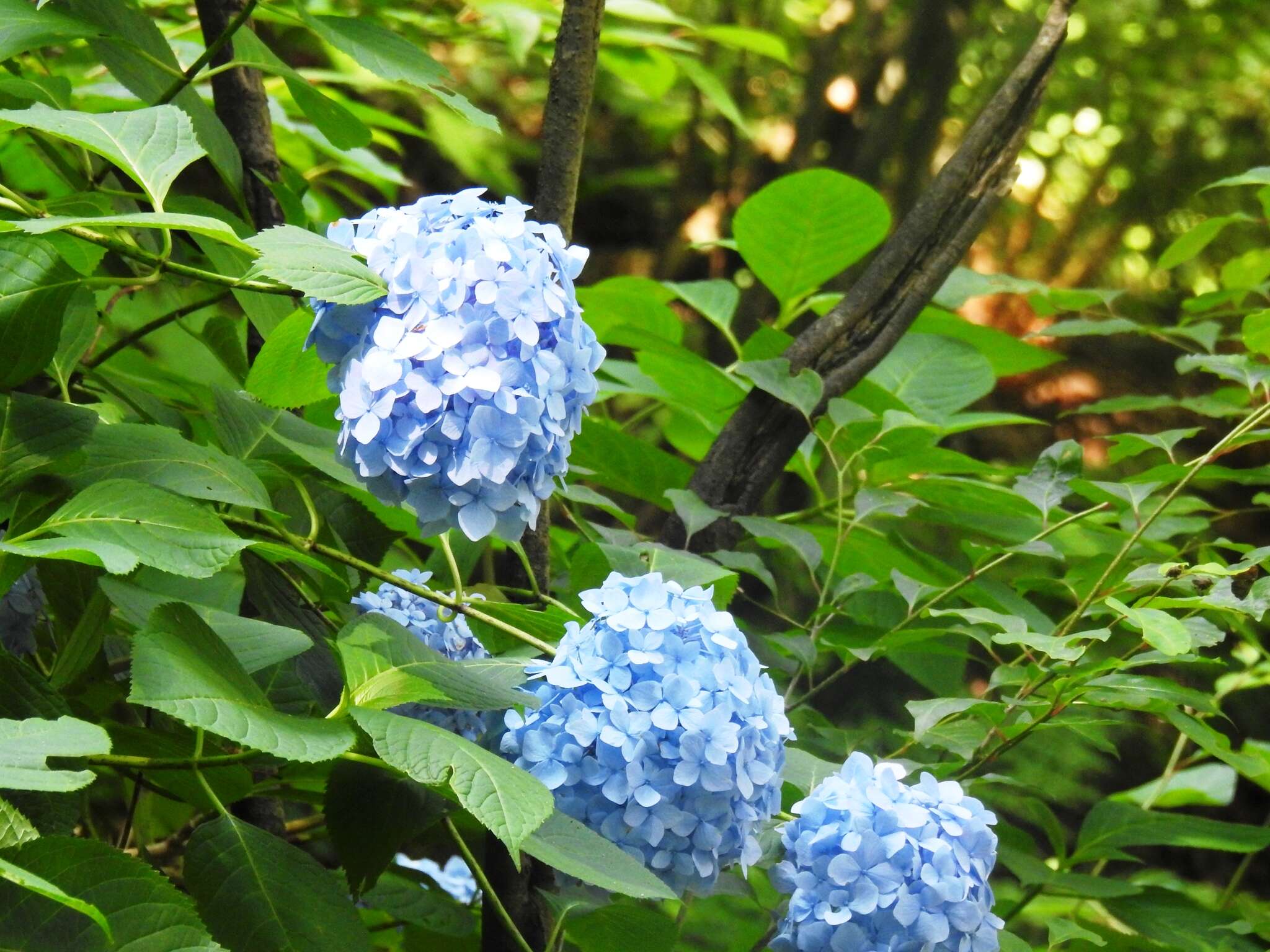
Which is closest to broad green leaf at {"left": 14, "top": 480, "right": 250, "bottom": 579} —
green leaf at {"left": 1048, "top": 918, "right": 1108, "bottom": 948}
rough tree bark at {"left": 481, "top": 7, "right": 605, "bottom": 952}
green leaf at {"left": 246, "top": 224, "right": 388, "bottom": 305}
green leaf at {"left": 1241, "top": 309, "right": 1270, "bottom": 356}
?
green leaf at {"left": 246, "top": 224, "right": 388, "bottom": 305}

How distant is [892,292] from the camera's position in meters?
0.83

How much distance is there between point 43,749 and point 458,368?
20 centimetres

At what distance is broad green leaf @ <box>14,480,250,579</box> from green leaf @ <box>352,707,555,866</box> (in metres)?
0.10

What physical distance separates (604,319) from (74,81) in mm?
562

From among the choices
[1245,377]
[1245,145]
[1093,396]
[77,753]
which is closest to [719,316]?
[1245,377]

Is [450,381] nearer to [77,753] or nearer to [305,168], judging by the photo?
[77,753]

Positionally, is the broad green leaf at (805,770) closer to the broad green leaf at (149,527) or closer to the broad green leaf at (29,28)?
the broad green leaf at (149,527)

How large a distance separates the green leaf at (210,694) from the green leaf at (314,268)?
136 millimetres

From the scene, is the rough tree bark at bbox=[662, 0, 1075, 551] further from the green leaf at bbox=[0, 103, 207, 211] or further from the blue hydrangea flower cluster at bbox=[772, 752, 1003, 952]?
the green leaf at bbox=[0, 103, 207, 211]

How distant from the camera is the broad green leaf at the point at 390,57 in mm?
637

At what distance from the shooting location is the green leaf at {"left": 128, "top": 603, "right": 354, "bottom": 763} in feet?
1.34

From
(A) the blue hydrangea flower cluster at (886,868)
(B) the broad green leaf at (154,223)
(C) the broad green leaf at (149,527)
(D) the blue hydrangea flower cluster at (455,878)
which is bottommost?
(D) the blue hydrangea flower cluster at (455,878)

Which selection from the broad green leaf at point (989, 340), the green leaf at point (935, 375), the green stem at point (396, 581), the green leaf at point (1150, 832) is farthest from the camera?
the broad green leaf at point (989, 340)

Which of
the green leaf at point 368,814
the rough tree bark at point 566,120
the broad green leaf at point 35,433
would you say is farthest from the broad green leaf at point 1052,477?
the broad green leaf at point 35,433
